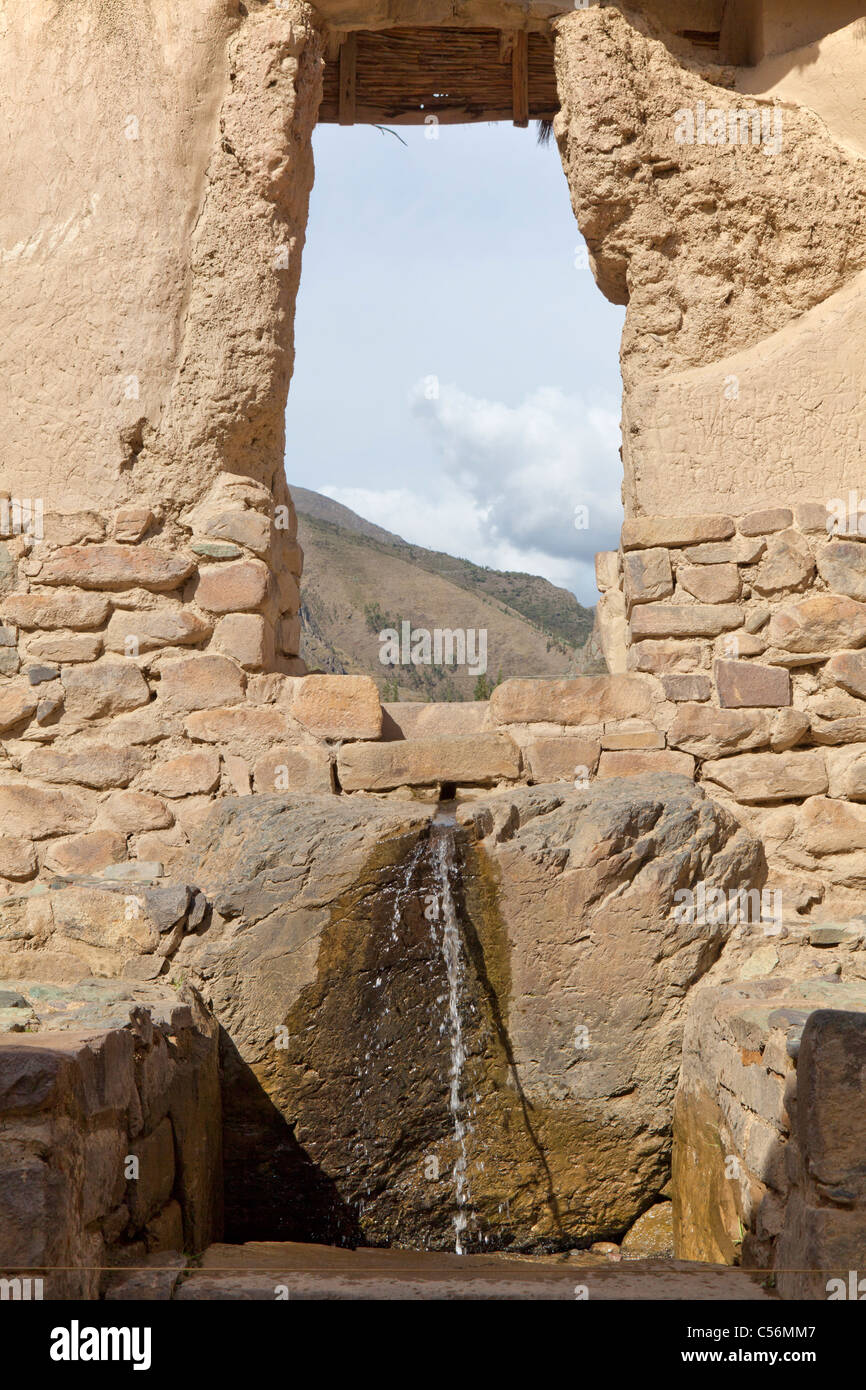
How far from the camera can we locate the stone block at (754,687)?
381 centimetres

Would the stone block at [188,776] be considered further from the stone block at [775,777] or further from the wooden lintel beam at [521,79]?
the wooden lintel beam at [521,79]

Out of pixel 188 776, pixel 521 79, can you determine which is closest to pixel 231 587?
pixel 188 776

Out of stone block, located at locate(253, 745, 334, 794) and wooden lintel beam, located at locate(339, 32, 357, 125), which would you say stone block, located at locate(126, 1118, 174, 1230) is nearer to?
stone block, located at locate(253, 745, 334, 794)

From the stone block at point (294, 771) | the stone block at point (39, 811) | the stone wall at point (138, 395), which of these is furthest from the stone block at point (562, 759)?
the stone block at point (39, 811)

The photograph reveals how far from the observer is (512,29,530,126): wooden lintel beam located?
5.07m

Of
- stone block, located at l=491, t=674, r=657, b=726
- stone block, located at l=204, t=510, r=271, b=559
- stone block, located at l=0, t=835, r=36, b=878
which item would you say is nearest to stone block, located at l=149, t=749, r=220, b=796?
stone block, located at l=0, t=835, r=36, b=878

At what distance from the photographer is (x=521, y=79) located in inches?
205

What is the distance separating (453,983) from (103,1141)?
1.19 meters

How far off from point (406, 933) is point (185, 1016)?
2.04ft

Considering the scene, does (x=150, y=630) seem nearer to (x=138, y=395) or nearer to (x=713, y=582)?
(x=138, y=395)

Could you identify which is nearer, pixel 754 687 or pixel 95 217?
pixel 754 687

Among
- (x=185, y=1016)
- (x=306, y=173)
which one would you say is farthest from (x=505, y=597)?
(x=185, y=1016)

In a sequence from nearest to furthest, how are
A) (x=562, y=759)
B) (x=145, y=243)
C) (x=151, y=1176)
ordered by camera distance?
(x=151, y=1176) → (x=562, y=759) → (x=145, y=243)

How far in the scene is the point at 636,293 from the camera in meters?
4.16
